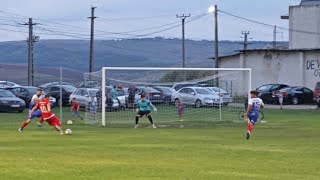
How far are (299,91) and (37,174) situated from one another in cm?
4270

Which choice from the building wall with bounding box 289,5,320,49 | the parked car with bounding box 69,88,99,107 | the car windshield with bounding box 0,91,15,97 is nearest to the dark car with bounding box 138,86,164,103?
the parked car with bounding box 69,88,99,107

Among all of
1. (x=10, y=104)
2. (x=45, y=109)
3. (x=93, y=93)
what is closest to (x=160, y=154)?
→ (x=45, y=109)

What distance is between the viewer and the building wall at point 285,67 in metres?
62.7

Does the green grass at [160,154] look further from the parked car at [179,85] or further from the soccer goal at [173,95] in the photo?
the parked car at [179,85]

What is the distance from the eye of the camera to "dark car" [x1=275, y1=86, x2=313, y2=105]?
55.4m

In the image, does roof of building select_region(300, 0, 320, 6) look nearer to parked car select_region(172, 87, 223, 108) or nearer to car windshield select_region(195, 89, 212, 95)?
parked car select_region(172, 87, 223, 108)

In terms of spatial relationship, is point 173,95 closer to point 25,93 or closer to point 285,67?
point 25,93

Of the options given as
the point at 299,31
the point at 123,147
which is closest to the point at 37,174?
the point at 123,147

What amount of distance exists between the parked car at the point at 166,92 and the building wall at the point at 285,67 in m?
23.3

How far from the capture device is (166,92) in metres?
40.8

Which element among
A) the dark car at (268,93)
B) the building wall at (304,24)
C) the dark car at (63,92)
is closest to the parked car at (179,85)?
the dark car at (63,92)

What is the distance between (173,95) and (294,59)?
969 inches

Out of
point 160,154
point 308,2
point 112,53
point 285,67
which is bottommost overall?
point 160,154

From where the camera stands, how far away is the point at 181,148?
20.8 metres
